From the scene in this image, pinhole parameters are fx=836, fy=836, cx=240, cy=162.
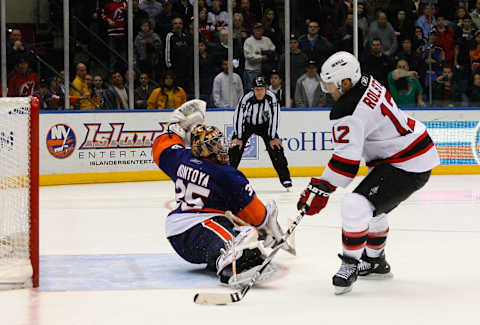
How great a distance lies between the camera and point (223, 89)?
10898mm

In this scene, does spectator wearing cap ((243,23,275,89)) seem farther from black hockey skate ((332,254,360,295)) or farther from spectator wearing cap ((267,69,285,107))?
black hockey skate ((332,254,360,295))

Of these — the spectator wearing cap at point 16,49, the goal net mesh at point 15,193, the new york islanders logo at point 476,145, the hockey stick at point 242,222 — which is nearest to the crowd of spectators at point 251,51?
the spectator wearing cap at point 16,49

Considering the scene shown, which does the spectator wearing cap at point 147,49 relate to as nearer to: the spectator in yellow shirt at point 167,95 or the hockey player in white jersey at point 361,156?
the spectator in yellow shirt at point 167,95

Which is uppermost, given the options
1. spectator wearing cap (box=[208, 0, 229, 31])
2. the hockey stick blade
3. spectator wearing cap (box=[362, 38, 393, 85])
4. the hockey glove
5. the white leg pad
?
spectator wearing cap (box=[208, 0, 229, 31])

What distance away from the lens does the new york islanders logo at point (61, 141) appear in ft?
32.3

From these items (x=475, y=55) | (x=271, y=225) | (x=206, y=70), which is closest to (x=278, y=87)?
(x=206, y=70)

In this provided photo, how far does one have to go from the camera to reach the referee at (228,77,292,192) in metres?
9.13

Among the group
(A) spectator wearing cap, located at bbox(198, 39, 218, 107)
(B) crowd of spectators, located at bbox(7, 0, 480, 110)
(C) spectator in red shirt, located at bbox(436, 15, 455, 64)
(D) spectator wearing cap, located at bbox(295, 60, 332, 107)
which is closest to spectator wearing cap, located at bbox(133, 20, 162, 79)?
(B) crowd of spectators, located at bbox(7, 0, 480, 110)

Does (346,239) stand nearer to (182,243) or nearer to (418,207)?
(182,243)

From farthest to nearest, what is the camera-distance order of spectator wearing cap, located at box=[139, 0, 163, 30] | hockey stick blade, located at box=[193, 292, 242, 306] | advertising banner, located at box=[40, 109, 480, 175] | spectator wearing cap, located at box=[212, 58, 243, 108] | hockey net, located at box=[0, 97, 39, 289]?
spectator wearing cap, located at box=[212, 58, 243, 108]
spectator wearing cap, located at box=[139, 0, 163, 30]
advertising banner, located at box=[40, 109, 480, 175]
hockey net, located at box=[0, 97, 39, 289]
hockey stick blade, located at box=[193, 292, 242, 306]

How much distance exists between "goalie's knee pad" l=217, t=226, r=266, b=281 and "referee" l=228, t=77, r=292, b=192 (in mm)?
4992

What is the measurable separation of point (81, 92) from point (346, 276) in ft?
22.4

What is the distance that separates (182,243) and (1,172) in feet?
3.37

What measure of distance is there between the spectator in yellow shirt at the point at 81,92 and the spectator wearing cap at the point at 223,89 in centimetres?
163
